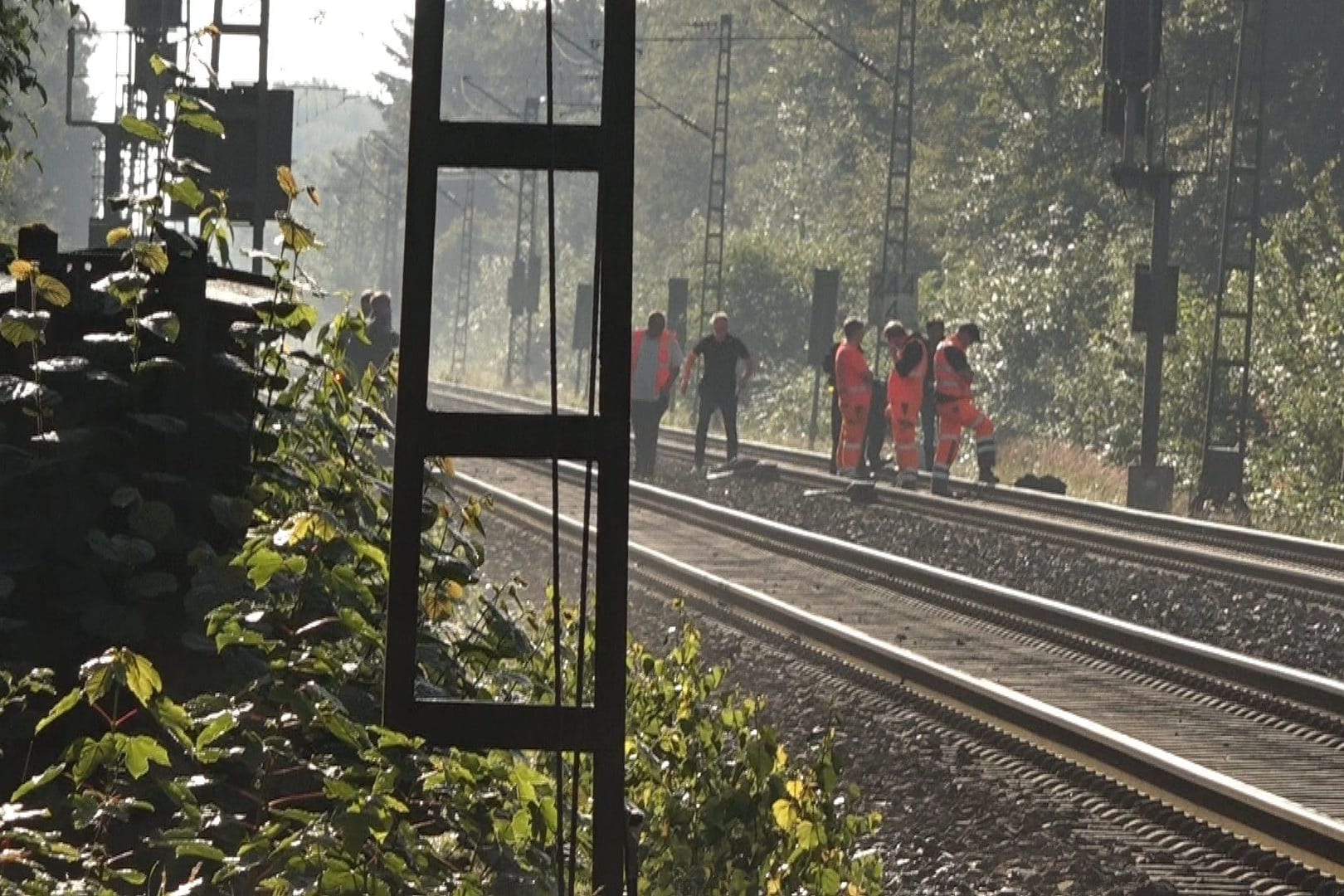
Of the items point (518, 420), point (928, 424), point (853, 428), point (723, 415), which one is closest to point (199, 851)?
point (518, 420)

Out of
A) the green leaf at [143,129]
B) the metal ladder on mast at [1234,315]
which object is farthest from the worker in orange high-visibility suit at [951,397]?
the green leaf at [143,129]

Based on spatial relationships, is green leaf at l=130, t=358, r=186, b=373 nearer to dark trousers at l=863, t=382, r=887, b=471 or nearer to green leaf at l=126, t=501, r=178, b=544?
green leaf at l=126, t=501, r=178, b=544

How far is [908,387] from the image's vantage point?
22.9 meters

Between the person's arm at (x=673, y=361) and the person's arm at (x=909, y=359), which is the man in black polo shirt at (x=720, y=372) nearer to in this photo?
the person's arm at (x=673, y=361)

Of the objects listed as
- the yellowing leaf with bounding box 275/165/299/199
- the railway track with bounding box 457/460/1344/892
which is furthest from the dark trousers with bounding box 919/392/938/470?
the yellowing leaf with bounding box 275/165/299/199

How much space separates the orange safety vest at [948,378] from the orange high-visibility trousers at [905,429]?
1.55 ft

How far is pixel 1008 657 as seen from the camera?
12.5 m

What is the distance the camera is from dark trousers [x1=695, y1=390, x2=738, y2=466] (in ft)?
82.7

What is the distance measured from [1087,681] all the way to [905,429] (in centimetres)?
1167

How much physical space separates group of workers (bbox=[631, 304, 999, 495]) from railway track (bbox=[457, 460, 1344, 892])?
475 cm

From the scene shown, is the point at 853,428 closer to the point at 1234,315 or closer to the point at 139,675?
the point at 1234,315

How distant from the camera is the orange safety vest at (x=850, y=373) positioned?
23.4 metres

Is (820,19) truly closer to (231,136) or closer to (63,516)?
(231,136)

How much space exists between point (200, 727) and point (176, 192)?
1.46 m
